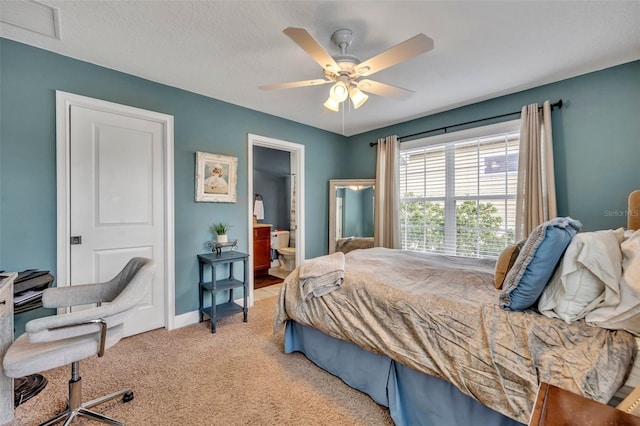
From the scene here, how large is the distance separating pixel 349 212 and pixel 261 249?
5.92 ft

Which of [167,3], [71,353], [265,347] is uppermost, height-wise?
[167,3]

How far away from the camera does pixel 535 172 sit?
8.90 ft

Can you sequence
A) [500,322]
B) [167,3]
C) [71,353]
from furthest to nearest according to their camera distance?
[167,3] < [71,353] < [500,322]

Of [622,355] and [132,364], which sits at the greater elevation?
[622,355]

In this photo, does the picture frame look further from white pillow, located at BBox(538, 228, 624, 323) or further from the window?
white pillow, located at BBox(538, 228, 624, 323)

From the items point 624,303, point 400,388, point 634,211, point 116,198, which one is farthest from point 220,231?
point 634,211

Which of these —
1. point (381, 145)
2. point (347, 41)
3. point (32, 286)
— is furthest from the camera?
point (381, 145)

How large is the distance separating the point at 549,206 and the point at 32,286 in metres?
4.25

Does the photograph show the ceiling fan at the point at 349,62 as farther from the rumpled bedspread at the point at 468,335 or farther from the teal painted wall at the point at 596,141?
the teal painted wall at the point at 596,141

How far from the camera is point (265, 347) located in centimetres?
244

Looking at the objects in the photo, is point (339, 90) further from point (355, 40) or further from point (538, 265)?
point (538, 265)

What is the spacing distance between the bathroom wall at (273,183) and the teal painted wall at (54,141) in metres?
1.94

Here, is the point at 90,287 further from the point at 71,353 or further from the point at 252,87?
the point at 252,87

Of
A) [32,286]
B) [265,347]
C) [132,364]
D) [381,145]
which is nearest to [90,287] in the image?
[32,286]
